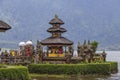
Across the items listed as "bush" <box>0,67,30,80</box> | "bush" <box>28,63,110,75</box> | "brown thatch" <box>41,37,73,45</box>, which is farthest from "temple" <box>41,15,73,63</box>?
"bush" <box>0,67,30,80</box>

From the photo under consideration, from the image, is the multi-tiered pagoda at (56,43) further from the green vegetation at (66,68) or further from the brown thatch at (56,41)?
the green vegetation at (66,68)

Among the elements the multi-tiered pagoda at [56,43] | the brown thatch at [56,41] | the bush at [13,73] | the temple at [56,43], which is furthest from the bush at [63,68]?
the bush at [13,73]

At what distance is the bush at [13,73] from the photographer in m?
40.4

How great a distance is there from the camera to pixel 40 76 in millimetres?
62281

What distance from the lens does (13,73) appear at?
41.7 metres

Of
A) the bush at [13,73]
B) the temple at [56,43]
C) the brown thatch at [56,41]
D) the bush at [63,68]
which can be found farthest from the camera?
the temple at [56,43]

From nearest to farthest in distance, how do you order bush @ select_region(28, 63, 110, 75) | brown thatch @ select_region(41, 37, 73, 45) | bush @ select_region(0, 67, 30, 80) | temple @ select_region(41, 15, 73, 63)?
bush @ select_region(0, 67, 30, 80), bush @ select_region(28, 63, 110, 75), brown thatch @ select_region(41, 37, 73, 45), temple @ select_region(41, 15, 73, 63)

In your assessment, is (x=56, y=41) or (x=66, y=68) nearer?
(x=66, y=68)

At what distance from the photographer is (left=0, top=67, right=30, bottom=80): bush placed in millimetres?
40406

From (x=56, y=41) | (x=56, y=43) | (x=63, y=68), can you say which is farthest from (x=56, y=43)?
(x=63, y=68)

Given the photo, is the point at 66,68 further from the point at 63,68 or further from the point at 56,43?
the point at 56,43

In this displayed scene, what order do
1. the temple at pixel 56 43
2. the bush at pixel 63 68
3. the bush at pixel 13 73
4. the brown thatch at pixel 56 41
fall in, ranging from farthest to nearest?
the temple at pixel 56 43 < the brown thatch at pixel 56 41 < the bush at pixel 63 68 < the bush at pixel 13 73

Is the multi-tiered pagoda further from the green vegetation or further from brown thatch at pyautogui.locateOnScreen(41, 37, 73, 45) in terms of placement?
the green vegetation

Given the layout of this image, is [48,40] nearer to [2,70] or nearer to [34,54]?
[34,54]
